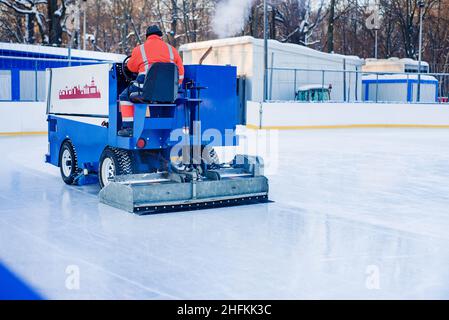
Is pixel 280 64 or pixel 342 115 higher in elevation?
pixel 280 64

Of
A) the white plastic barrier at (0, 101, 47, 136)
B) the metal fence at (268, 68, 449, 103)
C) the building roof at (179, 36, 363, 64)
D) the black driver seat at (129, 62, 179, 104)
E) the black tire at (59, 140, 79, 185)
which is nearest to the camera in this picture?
the black driver seat at (129, 62, 179, 104)

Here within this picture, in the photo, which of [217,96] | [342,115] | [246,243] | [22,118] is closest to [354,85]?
[342,115]

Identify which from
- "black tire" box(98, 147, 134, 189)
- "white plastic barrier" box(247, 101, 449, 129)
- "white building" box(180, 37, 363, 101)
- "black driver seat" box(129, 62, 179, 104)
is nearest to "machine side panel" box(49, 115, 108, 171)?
A: "black tire" box(98, 147, 134, 189)

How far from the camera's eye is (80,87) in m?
7.97

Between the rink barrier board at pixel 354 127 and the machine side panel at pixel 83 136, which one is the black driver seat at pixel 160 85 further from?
the rink barrier board at pixel 354 127

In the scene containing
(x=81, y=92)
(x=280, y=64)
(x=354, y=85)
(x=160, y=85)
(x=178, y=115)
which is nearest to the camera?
(x=160, y=85)

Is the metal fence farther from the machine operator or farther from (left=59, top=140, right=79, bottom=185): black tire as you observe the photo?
the machine operator

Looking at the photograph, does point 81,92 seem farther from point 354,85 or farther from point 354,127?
point 354,85

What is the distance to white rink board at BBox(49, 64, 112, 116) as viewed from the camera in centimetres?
734

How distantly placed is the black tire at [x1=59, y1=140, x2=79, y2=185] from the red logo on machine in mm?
602

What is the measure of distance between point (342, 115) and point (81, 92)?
50.0 ft

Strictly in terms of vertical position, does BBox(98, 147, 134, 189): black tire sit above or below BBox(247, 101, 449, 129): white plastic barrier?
below

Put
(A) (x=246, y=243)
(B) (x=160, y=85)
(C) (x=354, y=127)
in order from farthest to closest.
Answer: (C) (x=354, y=127)
(B) (x=160, y=85)
(A) (x=246, y=243)

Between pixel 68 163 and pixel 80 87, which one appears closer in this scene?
pixel 80 87
